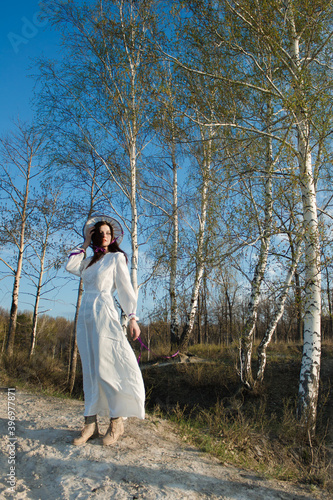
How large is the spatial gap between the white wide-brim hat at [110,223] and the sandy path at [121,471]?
2.04m

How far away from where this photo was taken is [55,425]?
12.3 ft

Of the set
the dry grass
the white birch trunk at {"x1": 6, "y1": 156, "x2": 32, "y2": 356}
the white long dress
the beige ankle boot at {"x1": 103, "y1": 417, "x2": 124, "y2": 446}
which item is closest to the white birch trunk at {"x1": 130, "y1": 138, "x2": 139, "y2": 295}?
the dry grass

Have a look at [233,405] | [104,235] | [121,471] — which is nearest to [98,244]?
[104,235]

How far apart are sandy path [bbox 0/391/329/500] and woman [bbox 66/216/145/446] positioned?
0.24 meters

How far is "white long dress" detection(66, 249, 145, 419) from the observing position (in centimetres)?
314

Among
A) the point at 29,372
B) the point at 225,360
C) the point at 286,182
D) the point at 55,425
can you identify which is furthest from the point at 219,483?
the point at 225,360

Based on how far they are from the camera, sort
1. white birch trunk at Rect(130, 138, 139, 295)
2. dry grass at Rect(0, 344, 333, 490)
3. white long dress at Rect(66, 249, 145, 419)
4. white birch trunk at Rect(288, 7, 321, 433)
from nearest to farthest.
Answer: white long dress at Rect(66, 249, 145, 419)
dry grass at Rect(0, 344, 333, 490)
white birch trunk at Rect(288, 7, 321, 433)
white birch trunk at Rect(130, 138, 139, 295)

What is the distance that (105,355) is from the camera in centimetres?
318


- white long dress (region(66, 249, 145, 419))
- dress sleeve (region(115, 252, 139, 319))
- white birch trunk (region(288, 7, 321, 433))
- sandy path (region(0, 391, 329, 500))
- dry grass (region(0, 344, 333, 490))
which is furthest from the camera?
white birch trunk (region(288, 7, 321, 433))

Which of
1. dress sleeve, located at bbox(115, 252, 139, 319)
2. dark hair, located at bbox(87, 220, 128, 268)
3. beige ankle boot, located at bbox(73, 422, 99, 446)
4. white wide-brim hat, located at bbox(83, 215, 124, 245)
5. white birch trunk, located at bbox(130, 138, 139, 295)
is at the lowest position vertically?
beige ankle boot, located at bbox(73, 422, 99, 446)

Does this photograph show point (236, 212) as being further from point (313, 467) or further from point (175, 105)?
point (313, 467)

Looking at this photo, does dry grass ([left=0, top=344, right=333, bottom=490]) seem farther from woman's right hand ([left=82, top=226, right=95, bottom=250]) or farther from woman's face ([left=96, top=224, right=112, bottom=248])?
woman's right hand ([left=82, top=226, right=95, bottom=250])

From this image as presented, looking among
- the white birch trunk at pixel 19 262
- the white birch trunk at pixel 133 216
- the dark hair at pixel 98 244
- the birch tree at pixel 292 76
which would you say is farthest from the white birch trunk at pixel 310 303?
the white birch trunk at pixel 19 262

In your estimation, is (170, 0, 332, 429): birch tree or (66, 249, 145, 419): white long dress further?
(170, 0, 332, 429): birch tree
